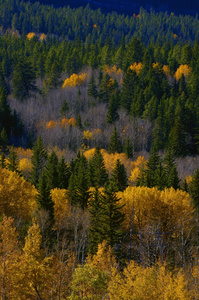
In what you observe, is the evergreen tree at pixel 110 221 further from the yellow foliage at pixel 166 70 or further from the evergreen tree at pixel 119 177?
the yellow foliage at pixel 166 70

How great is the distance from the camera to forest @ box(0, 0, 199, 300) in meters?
26.8

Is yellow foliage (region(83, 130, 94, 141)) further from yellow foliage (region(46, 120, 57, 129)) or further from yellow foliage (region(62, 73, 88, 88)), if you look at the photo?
yellow foliage (region(62, 73, 88, 88))

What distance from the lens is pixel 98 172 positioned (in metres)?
72.3

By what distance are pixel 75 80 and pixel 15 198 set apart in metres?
89.7

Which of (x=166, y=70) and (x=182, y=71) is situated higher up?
(x=166, y=70)

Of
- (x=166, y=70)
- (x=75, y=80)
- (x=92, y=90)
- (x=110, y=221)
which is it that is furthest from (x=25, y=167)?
(x=166, y=70)

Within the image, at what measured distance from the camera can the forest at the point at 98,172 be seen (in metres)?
26.8

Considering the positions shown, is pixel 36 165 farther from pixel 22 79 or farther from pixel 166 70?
pixel 166 70

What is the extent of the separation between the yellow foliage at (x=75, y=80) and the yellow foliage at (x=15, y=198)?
8143cm

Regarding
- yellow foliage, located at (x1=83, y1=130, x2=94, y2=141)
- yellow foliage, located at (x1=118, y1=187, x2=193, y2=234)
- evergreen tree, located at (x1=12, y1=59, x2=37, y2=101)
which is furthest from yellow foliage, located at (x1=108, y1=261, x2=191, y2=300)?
evergreen tree, located at (x1=12, y1=59, x2=37, y2=101)

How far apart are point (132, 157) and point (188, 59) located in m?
58.0

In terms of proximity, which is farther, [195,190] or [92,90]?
[92,90]

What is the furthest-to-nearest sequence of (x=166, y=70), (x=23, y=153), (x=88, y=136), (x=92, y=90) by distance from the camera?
(x=166, y=70), (x=92, y=90), (x=88, y=136), (x=23, y=153)

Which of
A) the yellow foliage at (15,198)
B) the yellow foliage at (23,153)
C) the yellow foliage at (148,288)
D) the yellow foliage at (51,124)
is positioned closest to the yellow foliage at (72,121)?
the yellow foliage at (51,124)
